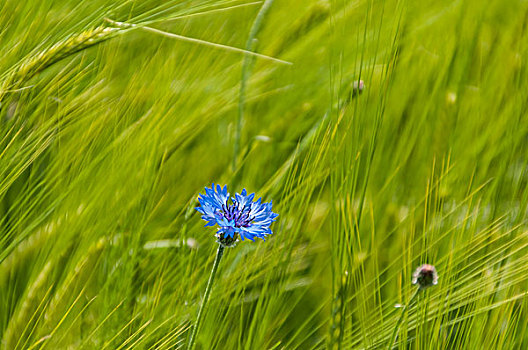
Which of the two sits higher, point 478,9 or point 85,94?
point 478,9

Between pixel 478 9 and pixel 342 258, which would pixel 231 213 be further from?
pixel 478 9

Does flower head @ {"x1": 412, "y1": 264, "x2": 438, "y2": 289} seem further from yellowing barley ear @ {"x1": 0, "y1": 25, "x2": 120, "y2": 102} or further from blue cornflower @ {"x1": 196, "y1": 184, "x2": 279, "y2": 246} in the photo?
yellowing barley ear @ {"x1": 0, "y1": 25, "x2": 120, "y2": 102}

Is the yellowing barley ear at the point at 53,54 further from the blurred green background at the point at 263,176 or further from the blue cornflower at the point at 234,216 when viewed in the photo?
the blue cornflower at the point at 234,216

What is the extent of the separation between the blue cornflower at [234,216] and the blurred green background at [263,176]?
47 mm

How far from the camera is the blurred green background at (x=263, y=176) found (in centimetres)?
61

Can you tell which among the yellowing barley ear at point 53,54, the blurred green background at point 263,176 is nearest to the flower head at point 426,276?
the blurred green background at point 263,176

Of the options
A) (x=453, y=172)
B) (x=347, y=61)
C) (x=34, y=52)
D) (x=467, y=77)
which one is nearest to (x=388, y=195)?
(x=453, y=172)

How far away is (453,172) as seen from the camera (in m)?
0.83

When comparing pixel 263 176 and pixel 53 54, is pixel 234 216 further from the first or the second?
pixel 263 176

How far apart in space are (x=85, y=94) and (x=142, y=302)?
22cm

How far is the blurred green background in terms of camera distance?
2.00ft

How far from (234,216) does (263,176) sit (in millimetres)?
327

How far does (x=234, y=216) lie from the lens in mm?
526

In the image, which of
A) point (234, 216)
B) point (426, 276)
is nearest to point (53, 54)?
point (234, 216)
